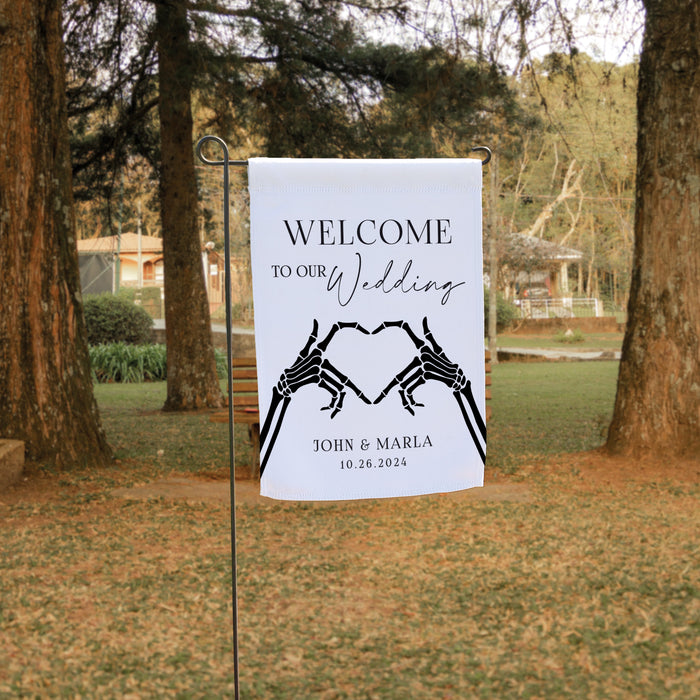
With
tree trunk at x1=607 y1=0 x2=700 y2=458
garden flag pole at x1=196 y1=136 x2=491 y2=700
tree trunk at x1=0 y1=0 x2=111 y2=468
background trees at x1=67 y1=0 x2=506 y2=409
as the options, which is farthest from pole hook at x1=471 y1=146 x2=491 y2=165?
background trees at x1=67 y1=0 x2=506 y2=409

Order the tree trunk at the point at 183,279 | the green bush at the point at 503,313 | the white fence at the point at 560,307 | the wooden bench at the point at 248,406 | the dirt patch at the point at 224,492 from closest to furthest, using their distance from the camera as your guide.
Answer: the dirt patch at the point at 224,492
the wooden bench at the point at 248,406
the tree trunk at the point at 183,279
the green bush at the point at 503,313
the white fence at the point at 560,307

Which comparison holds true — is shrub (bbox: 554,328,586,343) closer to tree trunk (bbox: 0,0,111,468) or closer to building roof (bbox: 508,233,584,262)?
building roof (bbox: 508,233,584,262)

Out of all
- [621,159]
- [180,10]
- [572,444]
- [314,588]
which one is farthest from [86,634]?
[621,159]

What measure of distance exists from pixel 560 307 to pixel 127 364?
812 inches

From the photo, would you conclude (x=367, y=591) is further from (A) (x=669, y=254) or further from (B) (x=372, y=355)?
(A) (x=669, y=254)

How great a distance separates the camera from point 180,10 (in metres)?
10.5

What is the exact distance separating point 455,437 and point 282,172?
45.7 inches

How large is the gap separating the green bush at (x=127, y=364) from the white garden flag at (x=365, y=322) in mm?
16192

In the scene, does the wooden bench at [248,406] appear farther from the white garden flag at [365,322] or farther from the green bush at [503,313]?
the green bush at [503,313]

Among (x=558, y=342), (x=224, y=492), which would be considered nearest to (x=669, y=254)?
(x=224, y=492)

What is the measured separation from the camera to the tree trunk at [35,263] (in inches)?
281

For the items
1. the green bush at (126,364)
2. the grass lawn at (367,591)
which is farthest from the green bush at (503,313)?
the grass lawn at (367,591)

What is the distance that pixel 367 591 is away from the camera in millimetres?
4676

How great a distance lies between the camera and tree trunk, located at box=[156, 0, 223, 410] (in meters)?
13.0
